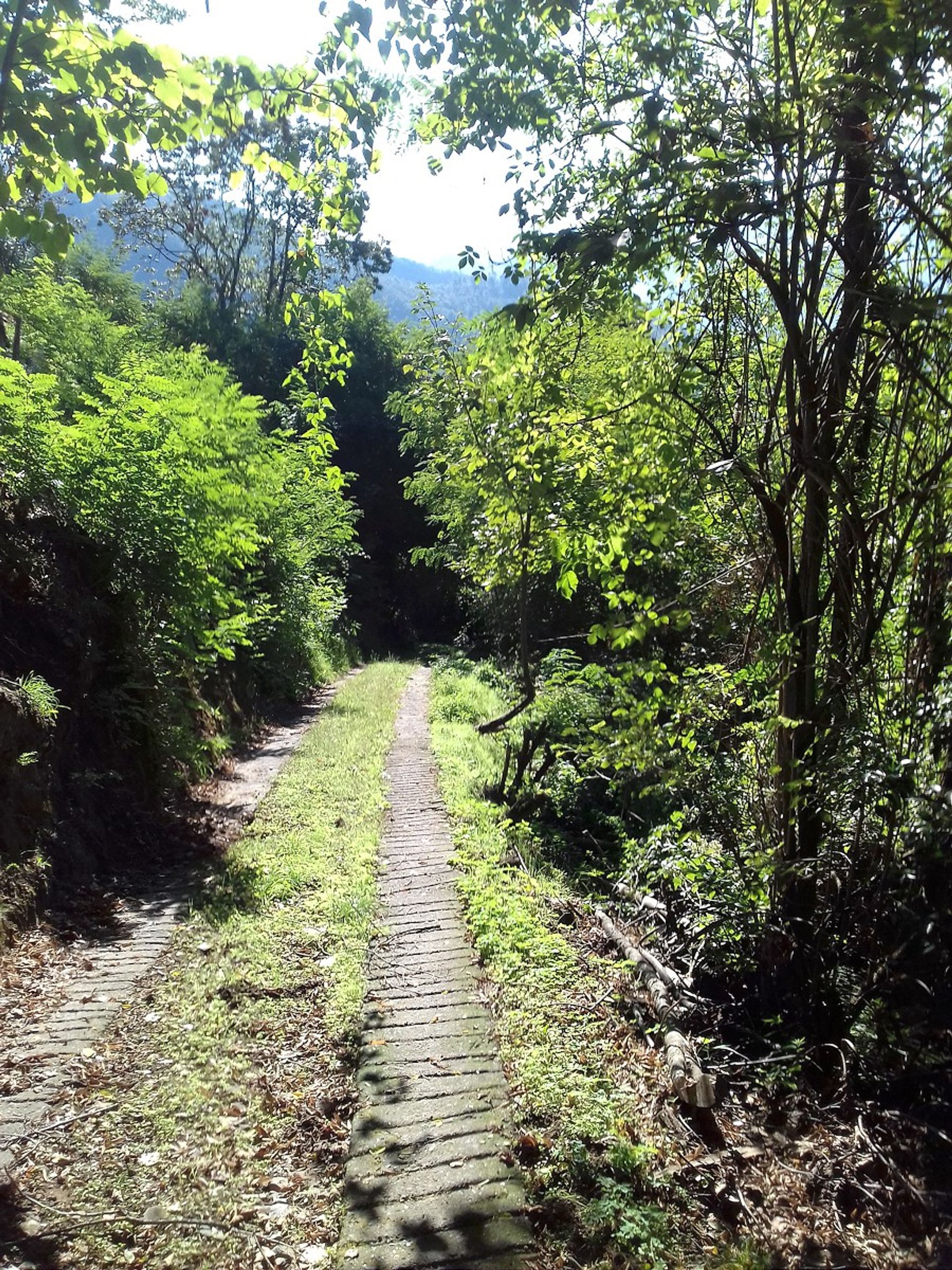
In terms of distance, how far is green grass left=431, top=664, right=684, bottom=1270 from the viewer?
2.87m

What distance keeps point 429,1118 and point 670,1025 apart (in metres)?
1.27

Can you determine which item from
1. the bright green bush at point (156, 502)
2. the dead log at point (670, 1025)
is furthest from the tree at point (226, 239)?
the dead log at point (670, 1025)

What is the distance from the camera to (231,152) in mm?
26938

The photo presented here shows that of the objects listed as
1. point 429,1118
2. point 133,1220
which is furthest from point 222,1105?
point 429,1118

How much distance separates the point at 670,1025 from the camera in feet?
13.2

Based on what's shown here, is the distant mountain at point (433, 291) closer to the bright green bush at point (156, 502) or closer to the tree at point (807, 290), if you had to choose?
the tree at point (807, 290)

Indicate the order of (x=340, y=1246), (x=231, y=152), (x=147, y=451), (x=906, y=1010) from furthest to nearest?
(x=231, y=152), (x=147, y=451), (x=906, y=1010), (x=340, y=1246)

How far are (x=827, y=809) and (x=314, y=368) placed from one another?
12.2 feet

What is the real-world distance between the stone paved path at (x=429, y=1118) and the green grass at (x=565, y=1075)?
4.9 inches

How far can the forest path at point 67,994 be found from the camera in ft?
12.4

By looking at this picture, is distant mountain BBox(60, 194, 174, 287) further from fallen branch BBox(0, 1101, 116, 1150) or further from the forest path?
fallen branch BBox(0, 1101, 116, 1150)

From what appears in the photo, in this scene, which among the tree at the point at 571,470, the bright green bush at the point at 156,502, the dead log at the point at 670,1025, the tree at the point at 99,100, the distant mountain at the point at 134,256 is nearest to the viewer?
the tree at the point at 99,100

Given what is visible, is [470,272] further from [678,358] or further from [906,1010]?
[906,1010]

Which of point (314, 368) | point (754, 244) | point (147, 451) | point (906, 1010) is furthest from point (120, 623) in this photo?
point (906, 1010)
